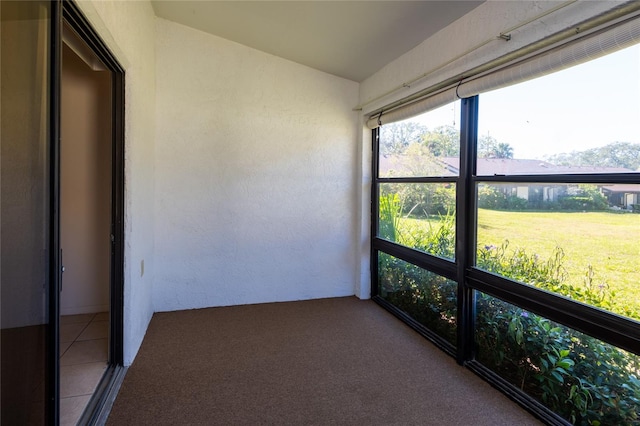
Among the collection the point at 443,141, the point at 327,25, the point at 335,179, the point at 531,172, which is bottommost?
the point at 531,172

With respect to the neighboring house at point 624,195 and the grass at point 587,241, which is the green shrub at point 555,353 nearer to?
the grass at point 587,241

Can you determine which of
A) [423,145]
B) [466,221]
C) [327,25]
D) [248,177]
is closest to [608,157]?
[466,221]

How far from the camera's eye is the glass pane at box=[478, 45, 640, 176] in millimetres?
1608

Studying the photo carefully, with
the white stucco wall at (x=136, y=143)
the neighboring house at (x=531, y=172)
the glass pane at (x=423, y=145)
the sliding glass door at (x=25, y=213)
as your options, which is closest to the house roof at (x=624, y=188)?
the neighboring house at (x=531, y=172)

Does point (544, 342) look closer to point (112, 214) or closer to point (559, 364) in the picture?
point (559, 364)

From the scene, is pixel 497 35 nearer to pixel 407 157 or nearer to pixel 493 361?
pixel 407 157

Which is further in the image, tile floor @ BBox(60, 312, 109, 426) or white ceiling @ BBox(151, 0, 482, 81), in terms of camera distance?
white ceiling @ BBox(151, 0, 482, 81)

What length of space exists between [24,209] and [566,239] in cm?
245

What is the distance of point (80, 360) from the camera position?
244cm

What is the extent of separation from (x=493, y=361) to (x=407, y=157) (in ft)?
6.07

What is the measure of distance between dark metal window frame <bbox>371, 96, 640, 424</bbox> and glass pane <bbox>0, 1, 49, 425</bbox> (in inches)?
93.6

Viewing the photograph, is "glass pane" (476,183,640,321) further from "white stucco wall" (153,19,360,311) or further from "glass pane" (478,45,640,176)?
"white stucco wall" (153,19,360,311)

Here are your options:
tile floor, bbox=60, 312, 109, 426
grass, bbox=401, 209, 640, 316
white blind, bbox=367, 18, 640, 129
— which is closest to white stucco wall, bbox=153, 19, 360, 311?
tile floor, bbox=60, 312, 109, 426

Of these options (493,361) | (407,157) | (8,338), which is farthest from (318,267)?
(8,338)
